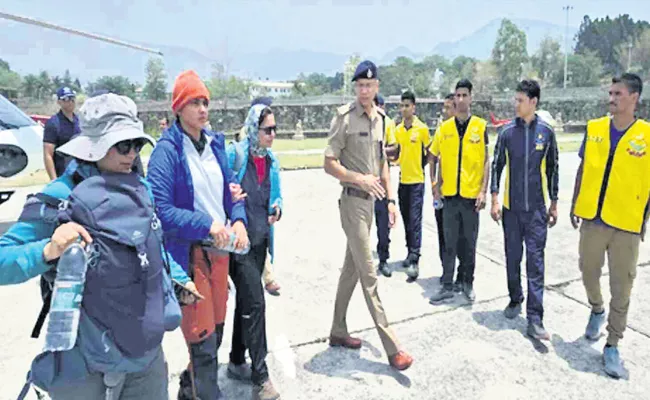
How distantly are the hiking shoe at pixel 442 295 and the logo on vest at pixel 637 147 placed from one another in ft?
6.61

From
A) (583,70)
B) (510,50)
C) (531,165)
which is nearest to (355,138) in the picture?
(531,165)

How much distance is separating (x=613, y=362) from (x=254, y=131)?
301cm

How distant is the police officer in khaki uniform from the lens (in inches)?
139

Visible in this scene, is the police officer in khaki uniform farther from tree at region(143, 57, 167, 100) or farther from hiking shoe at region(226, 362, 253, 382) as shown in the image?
tree at region(143, 57, 167, 100)

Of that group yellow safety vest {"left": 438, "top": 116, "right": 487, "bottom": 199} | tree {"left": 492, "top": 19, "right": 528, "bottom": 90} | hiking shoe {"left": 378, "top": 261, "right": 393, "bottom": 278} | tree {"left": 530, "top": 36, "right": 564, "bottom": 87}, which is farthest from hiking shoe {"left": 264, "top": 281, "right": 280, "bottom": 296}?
tree {"left": 530, "top": 36, "right": 564, "bottom": 87}

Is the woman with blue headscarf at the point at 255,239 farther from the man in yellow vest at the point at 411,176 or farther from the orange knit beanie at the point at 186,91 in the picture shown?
the man in yellow vest at the point at 411,176

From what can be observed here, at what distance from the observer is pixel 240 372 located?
3.47m

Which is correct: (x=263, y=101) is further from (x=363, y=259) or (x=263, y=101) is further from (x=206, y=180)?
(x=363, y=259)

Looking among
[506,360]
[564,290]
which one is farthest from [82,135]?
[564,290]

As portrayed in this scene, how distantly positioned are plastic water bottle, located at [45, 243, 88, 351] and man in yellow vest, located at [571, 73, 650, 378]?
11.4 feet

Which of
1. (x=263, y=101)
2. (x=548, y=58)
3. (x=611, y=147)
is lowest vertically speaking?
(x=611, y=147)

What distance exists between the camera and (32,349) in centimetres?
393

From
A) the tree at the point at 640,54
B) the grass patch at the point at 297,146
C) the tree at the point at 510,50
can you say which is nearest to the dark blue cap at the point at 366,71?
the grass patch at the point at 297,146

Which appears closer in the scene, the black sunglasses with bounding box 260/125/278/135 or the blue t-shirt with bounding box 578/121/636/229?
the black sunglasses with bounding box 260/125/278/135
